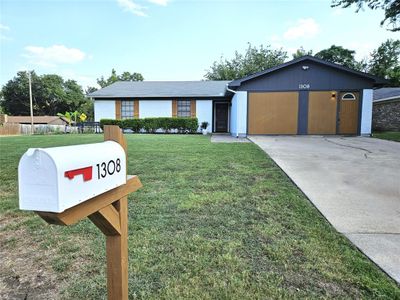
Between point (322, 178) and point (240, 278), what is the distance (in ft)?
11.5

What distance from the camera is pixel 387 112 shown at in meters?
18.7

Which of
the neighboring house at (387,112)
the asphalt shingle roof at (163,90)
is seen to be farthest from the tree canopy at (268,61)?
the neighboring house at (387,112)

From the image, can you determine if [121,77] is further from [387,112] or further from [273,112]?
[387,112]

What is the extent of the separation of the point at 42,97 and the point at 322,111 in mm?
50893

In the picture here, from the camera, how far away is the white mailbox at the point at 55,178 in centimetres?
88

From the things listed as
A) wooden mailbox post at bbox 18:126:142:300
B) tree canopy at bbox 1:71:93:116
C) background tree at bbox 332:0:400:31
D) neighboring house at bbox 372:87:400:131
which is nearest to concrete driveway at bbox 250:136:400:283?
wooden mailbox post at bbox 18:126:142:300

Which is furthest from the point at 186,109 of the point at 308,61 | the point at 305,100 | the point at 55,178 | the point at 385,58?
the point at 385,58

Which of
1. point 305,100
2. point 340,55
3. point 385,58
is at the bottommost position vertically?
point 305,100

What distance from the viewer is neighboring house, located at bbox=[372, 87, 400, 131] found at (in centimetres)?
1784

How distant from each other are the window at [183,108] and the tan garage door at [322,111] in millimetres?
7971

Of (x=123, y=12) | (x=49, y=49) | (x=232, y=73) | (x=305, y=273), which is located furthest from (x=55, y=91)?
(x=305, y=273)

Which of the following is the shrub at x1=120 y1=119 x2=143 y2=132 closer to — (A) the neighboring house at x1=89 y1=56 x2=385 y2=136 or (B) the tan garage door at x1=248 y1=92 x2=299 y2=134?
(A) the neighboring house at x1=89 y1=56 x2=385 y2=136

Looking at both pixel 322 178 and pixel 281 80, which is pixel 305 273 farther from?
pixel 281 80

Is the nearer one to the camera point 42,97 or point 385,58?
point 385,58
